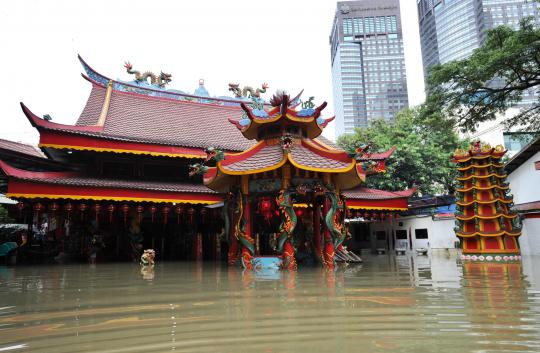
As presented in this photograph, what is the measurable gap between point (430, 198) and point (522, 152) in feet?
24.8

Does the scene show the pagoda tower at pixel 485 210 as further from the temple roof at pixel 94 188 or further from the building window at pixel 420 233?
the temple roof at pixel 94 188

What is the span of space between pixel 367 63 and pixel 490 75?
97055 millimetres

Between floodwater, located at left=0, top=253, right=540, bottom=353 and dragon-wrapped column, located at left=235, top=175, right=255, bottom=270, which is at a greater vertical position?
dragon-wrapped column, located at left=235, top=175, right=255, bottom=270

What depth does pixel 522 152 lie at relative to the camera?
1766 cm

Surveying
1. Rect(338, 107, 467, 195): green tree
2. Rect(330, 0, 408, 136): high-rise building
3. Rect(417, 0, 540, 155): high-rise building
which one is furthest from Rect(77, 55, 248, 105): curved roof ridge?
Rect(330, 0, 408, 136): high-rise building

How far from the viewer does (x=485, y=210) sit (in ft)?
49.0

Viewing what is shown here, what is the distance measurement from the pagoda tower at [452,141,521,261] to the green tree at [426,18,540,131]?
176 cm

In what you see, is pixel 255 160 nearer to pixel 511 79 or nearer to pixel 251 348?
pixel 251 348

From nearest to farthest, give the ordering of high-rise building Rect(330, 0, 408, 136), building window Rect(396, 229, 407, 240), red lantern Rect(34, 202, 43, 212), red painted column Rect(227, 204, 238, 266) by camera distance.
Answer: red painted column Rect(227, 204, 238, 266)
red lantern Rect(34, 202, 43, 212)
building window Rect(396, 229, 407, 240)
high-rise building Rect(330, 0, 408, 136)

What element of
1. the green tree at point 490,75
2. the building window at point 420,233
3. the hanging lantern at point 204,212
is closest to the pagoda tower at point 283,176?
the hanging lantern at point 204,212

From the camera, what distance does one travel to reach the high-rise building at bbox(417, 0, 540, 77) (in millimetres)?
75188

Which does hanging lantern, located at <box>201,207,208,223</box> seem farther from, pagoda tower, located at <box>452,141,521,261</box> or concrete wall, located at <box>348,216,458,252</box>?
concrete wall, located at <box>348,216,458,252</box>

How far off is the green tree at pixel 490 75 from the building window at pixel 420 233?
874cm

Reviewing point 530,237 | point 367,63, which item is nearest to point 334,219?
point 530,237
